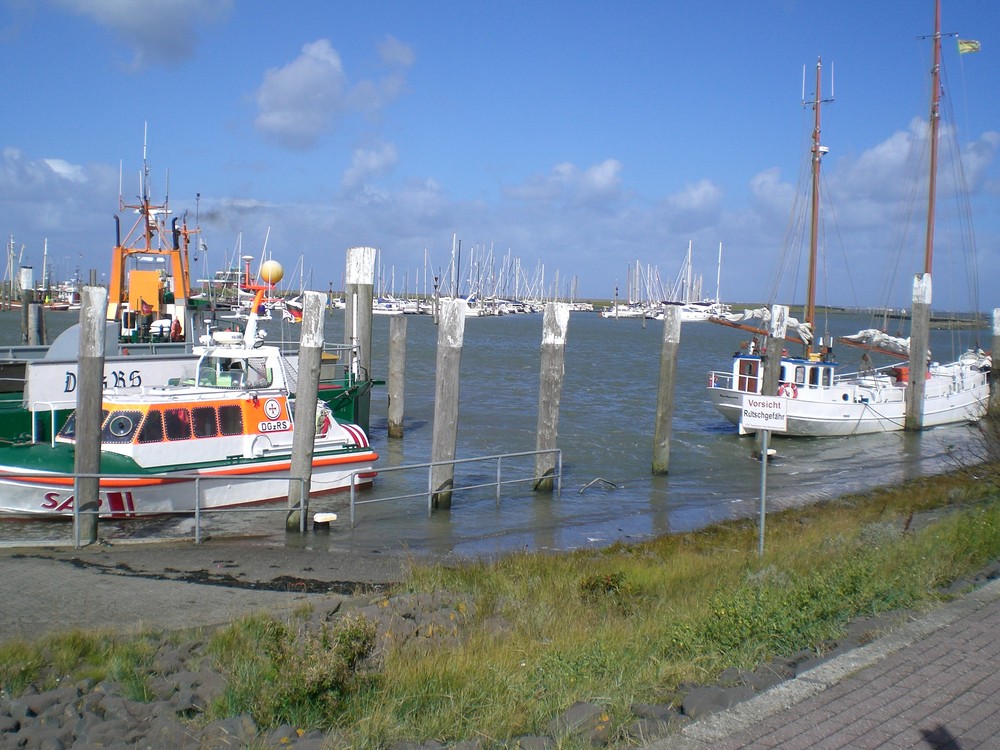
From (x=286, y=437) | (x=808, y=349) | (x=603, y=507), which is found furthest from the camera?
(x=808, y=349)

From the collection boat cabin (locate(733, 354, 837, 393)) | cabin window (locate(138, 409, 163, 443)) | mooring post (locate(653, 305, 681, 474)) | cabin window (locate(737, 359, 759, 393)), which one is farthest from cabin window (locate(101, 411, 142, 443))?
cabin window (locate(737, 359, 759, 393))

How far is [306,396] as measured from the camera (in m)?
14.1

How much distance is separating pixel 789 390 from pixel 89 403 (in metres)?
23.9

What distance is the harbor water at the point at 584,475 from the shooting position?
15.3 m

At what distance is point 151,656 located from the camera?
7.62m

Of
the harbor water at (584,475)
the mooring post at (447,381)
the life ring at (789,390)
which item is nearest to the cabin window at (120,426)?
the harbor water at (584,475)

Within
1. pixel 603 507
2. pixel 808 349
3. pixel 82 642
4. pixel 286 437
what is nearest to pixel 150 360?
pixel 286 437

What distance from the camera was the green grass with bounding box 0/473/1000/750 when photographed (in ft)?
20.8

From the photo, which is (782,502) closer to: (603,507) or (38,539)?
(603,507)

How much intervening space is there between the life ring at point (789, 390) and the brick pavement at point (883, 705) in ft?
78.2

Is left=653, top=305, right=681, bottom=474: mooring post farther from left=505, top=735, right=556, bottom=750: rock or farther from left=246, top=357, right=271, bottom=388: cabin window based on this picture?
left=505, top=735, right=556, bottom=750: rock

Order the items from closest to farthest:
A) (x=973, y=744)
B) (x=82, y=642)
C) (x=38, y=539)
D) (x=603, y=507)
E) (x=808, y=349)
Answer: (x=973, y=744)
(x=82, y=642)
(x=38, y=539)
(x=603, y=507)
(x=808, y=349)

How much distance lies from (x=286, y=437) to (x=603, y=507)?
6514mm

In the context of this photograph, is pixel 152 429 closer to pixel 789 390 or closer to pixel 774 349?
pixel 774 349
